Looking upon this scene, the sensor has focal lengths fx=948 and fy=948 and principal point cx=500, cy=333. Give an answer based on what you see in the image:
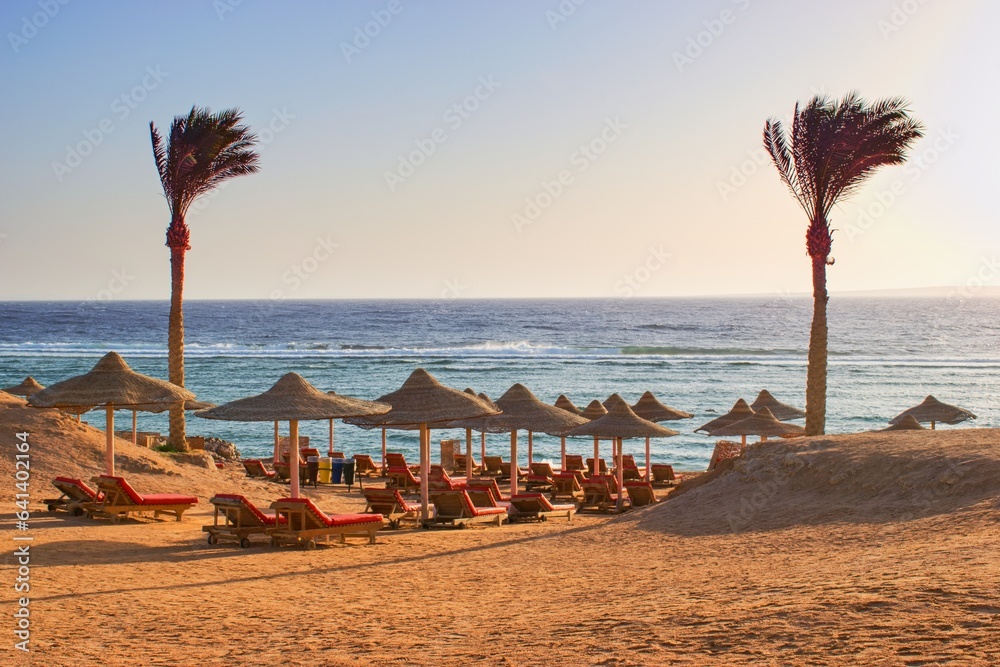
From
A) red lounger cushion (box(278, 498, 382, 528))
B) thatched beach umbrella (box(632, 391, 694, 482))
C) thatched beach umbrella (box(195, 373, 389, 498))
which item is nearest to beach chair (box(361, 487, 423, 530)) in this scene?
red lounger cushion (box(278, 498, 382, 528))

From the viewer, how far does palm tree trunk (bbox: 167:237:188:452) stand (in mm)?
18969

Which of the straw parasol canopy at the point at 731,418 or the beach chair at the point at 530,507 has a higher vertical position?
the straw parasol canopy at the point at 731,418

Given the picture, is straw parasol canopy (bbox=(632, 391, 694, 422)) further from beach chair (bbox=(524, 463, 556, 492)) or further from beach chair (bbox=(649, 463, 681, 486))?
beach chair (bbox=(524, 463, 556, 492))

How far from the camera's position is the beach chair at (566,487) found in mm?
17828

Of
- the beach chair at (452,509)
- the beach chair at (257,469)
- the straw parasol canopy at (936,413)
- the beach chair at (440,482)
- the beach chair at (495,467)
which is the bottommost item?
the beach chair at (495,467)

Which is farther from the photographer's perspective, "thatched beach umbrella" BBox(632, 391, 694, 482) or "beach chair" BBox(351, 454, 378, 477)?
"beach chair" BBox(351, 454, 378, 477)

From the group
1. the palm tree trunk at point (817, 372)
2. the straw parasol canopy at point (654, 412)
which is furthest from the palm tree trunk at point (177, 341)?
the palm tree trunk at point (817, 372)

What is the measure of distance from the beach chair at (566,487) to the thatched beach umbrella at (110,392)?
7321 millimetres

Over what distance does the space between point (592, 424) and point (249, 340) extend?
74.7m

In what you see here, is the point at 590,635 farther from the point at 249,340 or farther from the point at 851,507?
the point at 249,340

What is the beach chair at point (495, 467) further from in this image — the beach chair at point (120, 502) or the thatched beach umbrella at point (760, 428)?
the beach chair at point (120, 502)

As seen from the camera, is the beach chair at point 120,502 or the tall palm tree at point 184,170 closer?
the beach chair at point 120,502

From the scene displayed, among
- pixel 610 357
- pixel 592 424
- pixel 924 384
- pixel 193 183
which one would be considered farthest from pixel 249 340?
pixel 592 424

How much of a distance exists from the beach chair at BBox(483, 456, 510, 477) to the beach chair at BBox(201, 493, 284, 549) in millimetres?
11486
